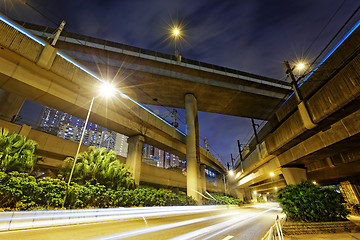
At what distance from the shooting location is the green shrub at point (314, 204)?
25.5 feet

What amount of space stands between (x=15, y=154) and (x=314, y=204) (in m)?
17.8

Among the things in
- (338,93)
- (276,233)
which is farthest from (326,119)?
(276,233)

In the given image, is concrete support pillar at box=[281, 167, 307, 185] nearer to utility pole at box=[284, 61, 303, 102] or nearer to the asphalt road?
utility pole at box=[284, 61, 303, 102]

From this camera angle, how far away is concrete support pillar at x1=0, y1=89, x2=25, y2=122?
810 inches

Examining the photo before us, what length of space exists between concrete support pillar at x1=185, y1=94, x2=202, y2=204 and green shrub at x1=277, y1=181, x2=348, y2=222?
14903 mm

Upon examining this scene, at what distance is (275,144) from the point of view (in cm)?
1573

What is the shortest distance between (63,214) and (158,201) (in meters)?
8.79

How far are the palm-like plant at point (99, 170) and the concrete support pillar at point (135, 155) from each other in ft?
12.2

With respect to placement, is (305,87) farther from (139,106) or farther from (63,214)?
(63,214)

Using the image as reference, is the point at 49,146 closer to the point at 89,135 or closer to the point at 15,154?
the point at 15,154

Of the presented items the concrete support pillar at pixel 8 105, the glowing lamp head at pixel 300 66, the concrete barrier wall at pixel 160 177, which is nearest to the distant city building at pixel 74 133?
the concrete barrier wall at pixel 160 177

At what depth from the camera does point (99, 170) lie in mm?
→ 14422

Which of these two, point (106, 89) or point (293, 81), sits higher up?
point (106, 89)

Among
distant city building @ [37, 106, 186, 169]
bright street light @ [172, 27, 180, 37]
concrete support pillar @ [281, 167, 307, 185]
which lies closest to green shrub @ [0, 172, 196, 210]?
concrete support pillar @ [281, 167, 307, 185]
